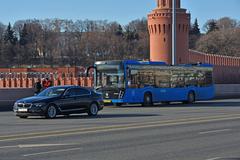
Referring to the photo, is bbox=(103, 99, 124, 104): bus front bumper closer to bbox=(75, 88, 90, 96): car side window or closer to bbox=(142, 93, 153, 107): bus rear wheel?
bbox=(142, 93, 153, 107): bus rear wheel

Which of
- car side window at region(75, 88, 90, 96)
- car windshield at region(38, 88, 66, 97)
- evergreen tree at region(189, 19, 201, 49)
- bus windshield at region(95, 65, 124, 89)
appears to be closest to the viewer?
car windshield at region(38, 88, 66, 97)

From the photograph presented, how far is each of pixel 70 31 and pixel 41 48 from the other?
9.86 meters

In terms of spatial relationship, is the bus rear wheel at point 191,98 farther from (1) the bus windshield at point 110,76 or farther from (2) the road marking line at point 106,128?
(2) the road marking line at point 106,128

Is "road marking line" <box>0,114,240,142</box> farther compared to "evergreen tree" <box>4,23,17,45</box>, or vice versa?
"evergreen tree" <box>4,23,17,45</box>

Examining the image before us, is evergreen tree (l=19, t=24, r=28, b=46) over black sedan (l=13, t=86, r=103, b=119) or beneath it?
over

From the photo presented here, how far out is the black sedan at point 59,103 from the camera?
24.2m

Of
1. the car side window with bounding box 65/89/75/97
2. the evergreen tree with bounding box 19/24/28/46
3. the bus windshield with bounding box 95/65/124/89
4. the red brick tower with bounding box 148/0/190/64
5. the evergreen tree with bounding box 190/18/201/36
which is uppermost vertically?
the evergreen tree with bounding box 190/18/201/36

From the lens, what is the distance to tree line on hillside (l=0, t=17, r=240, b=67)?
145 meters

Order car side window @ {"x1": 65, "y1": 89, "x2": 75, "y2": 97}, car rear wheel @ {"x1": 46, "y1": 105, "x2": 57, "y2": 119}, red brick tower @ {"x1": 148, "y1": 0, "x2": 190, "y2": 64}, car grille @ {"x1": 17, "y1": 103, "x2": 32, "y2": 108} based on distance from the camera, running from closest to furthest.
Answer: car grille @ {"x1": 17, "y1": 103, "x2": 32, "y2": 108} < car rear wheel @ {"x1": 46, "y1": 105, "x2": 57, "y2": 119} < car side window @ {"x1": 65, "y1": 89, "x2": 75, "y2": 97} < red brick tower @ {"x1": 148, "y1": 0, "x2": 190, "y2": 64}

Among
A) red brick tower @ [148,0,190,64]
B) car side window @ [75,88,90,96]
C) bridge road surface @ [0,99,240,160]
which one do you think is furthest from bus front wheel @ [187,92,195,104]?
red brick tower @ [148,0,190,64]

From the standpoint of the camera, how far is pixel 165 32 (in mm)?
71375

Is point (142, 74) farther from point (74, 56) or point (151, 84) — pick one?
point (74, 56)

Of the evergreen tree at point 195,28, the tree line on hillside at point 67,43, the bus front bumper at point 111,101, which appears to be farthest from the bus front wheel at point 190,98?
the evergreen tree at point 195,28

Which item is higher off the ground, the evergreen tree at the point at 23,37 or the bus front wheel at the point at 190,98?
the evergreen tree at the point at 23,37
